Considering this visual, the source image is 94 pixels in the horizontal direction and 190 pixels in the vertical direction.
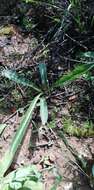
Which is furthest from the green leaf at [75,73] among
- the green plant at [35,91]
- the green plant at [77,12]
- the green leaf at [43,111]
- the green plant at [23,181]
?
the green plant at [23,181]

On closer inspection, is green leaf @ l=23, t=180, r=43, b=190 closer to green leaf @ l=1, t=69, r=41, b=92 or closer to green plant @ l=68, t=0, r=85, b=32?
green leaf @ l=1, t=69, r=41, b=92

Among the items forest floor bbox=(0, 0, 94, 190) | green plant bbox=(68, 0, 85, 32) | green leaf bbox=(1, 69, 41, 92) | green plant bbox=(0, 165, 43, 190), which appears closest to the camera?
green plant bbox=(0, 165, 43, 190)

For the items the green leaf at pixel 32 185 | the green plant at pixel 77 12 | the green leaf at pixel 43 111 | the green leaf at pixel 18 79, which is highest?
the green plant at pixel 77 12

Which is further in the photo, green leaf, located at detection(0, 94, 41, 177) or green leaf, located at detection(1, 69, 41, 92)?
green leaf, located at detection(1, 69, 41, 92)

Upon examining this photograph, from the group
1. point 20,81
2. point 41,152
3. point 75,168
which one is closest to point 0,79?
point 20,81

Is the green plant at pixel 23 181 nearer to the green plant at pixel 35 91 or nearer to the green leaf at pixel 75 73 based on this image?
the green plant at pixel 35 91

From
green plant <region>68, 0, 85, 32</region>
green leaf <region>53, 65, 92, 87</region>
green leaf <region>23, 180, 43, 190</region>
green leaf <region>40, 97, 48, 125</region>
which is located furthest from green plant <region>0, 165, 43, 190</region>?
green plant <region>68, 0, 85, 32</region>

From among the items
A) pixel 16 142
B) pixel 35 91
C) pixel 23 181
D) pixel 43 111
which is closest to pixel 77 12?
pixel 35 91

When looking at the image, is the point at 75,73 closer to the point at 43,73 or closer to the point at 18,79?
the point at 43,73

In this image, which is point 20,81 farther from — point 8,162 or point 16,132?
point 8,162
